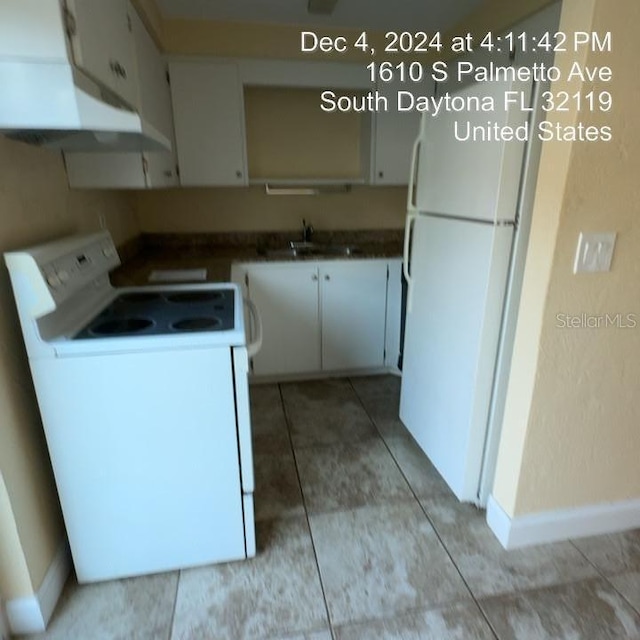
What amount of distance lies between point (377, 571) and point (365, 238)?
8.08 ft

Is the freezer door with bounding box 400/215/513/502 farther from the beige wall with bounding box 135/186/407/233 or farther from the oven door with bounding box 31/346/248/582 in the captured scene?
the beige wall with bounding box 135/186/407/233

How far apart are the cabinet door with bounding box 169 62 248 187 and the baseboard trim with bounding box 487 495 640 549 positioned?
246 cm

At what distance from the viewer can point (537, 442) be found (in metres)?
1.57

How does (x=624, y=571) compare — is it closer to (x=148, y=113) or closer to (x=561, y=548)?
(x=561, y=548)

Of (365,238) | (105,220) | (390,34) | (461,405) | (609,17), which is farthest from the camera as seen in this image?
(365,238)

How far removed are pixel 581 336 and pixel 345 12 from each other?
2.37m

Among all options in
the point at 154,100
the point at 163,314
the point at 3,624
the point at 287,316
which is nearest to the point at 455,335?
the point at 163,314

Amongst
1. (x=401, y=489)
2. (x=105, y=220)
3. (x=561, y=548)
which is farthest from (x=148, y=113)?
(x=561, y=548)

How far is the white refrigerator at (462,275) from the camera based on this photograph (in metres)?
1.49

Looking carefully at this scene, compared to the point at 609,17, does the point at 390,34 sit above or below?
above

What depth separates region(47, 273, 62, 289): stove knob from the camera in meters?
1.28

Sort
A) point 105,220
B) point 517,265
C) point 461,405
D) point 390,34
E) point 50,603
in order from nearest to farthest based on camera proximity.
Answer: point 50,603 < point 517,265 < point 461,405 < point 105,220 < point 390,34

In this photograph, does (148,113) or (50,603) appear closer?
(50,603)

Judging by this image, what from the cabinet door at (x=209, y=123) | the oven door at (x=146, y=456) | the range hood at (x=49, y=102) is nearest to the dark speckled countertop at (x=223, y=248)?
the cabinet door at (x=209, y=123)
